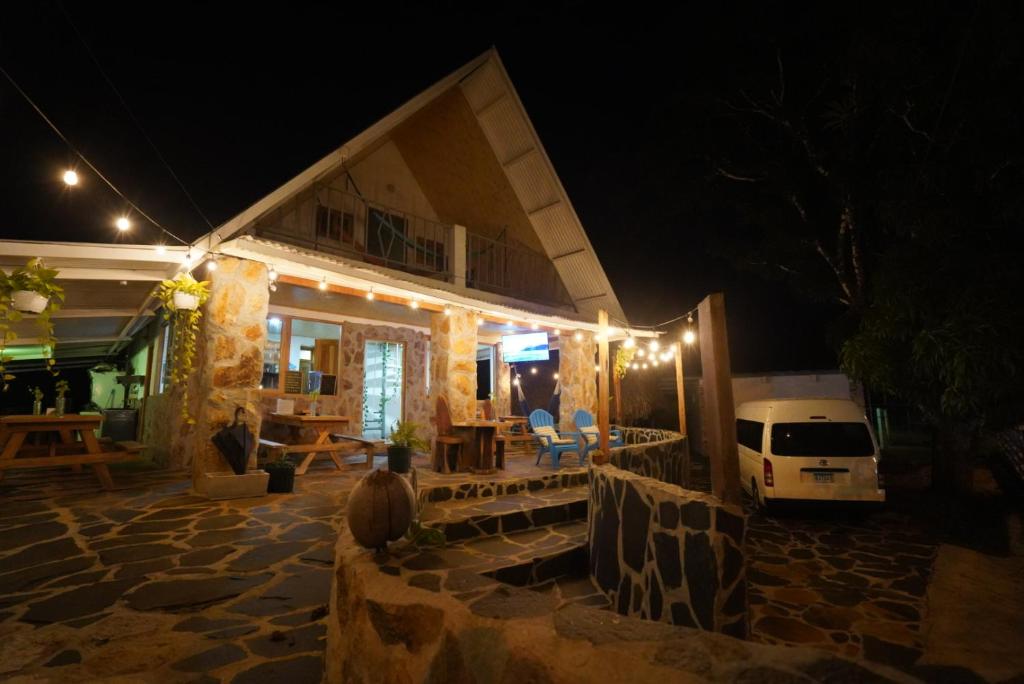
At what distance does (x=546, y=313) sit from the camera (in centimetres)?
1002

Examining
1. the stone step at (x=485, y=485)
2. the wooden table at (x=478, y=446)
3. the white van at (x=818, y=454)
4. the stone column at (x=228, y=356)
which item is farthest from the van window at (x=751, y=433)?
the stone column at (x=228, y=356)

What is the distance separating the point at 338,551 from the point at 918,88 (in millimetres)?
11435

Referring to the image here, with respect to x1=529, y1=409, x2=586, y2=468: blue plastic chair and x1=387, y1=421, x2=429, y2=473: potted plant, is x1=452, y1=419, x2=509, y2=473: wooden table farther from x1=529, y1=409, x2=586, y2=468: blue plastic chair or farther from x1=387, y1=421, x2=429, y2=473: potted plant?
x1=529, y1=409, x2=586, y2=468: blue plastic chair

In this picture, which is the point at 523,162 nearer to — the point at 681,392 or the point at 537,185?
the point at 537,185

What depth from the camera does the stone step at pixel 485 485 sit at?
5.75 m

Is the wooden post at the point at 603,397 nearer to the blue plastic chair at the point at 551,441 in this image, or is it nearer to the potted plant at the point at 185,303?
the blue plastic chair at the point at 551,441

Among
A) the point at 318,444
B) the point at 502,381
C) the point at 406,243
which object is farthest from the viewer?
the point at 502,381

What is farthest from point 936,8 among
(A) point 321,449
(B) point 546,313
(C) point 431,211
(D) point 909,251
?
(A) point 321,449

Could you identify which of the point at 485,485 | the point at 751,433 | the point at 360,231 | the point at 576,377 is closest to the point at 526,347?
the point at 576,377

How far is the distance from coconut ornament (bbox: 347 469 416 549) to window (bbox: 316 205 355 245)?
695 cm

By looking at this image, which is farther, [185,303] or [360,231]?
[360,231]

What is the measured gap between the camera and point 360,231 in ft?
30.3

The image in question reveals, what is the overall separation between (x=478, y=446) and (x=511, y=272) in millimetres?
5143

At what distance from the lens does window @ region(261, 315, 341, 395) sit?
10109 millimetres
